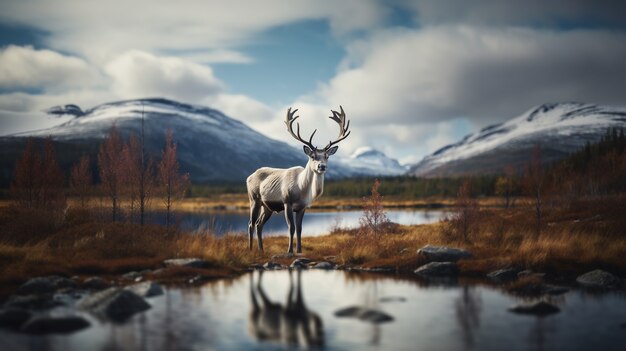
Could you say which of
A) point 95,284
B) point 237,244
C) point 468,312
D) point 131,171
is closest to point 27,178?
point 131,171

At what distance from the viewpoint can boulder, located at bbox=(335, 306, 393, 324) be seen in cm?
1076

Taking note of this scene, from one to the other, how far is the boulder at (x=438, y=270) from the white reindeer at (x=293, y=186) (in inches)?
182

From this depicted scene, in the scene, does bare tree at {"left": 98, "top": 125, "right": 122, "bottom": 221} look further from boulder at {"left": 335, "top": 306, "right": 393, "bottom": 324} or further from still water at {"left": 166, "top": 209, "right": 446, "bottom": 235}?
boulder at {"left": 335, "top": 306, "right": 393, "bottom": 324}

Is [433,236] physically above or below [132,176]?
below

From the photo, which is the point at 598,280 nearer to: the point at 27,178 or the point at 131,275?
the point at 131,275

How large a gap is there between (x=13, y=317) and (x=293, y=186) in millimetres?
10717

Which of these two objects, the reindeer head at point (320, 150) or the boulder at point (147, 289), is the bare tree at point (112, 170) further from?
the boulder at point (147, 289)

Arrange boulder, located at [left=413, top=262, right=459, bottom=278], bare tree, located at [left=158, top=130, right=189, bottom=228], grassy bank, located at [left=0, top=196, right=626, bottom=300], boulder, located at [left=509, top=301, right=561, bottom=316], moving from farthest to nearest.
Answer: bare tree, located at [left=158, top=130, right=189, bottom=228]
boulder, located at [left=413, top=262, right=459, bottom=278]
grassy bank, located at [left=0, top=196, right=626, bottom=300]
boulder, located at [left=509, top=301, right=561, bottom=316]

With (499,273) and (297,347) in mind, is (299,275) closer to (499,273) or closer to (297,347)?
(499,273)

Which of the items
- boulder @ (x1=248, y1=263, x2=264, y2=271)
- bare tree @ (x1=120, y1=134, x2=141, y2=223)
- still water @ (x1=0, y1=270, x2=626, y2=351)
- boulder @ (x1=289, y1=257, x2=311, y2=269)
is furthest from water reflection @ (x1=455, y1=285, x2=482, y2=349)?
bare tree @ (x1=120, y1=134, x2=141, y2=223)

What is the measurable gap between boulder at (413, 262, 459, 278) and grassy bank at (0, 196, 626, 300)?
0.37 meters

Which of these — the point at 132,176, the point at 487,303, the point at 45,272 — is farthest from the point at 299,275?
the point at 132,176

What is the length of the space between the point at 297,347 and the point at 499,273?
362 inches

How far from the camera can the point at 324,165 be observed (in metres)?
18.1
